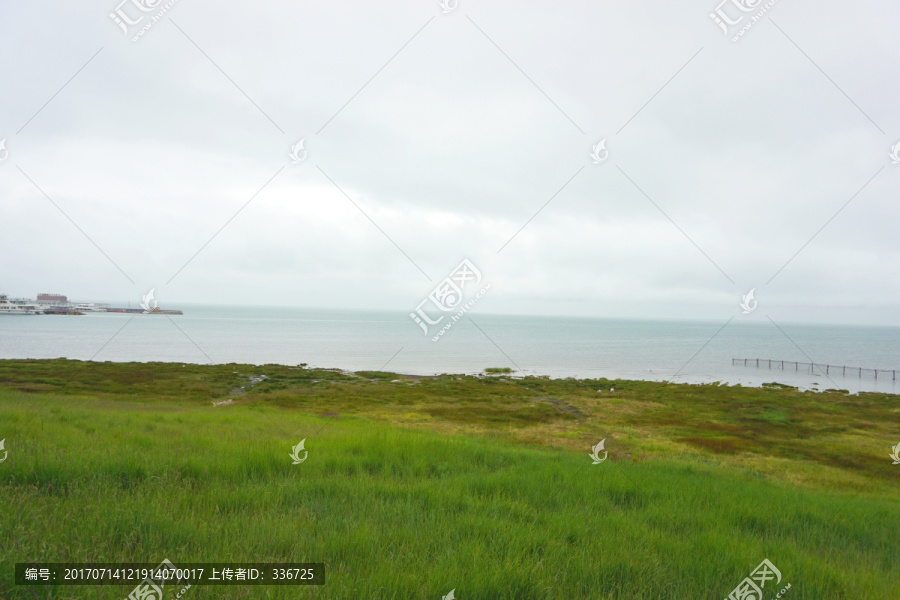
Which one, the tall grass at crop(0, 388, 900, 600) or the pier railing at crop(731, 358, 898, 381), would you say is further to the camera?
the pier railing at crop(731, 358, 898, 381)

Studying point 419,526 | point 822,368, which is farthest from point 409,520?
point 822,368

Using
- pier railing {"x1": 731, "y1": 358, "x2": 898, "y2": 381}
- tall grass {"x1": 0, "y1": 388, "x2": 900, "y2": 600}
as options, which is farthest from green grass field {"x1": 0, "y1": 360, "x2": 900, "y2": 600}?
pier railing {"x1": 731, "y1": 358, "x2": 898, "y2": 381}

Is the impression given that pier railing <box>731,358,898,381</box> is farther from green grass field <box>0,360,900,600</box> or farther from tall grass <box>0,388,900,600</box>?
tall grass <box>0,388,900,600</box>

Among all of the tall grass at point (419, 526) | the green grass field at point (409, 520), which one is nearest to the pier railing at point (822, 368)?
the green grass field at point (409, 520)

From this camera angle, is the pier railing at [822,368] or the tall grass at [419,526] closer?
the tall grass at [419,526]

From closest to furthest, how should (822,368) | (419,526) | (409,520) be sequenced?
(419,526), (409,520), (822,368)

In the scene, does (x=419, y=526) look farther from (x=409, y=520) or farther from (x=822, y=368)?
(x=822, y=368)

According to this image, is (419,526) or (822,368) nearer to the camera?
(419,526)

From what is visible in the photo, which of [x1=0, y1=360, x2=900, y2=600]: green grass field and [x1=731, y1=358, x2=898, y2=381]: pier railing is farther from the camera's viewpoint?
[x1=731, y1=358, x2=898, y2=381]: pier railing

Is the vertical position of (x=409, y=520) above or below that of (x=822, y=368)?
below

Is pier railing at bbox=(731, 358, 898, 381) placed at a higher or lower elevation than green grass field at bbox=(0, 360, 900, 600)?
higher

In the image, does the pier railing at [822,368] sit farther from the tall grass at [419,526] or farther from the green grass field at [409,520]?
the tall grass at [419,526]

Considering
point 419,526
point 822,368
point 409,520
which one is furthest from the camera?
point 822,368

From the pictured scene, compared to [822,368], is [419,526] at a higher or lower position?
lower
